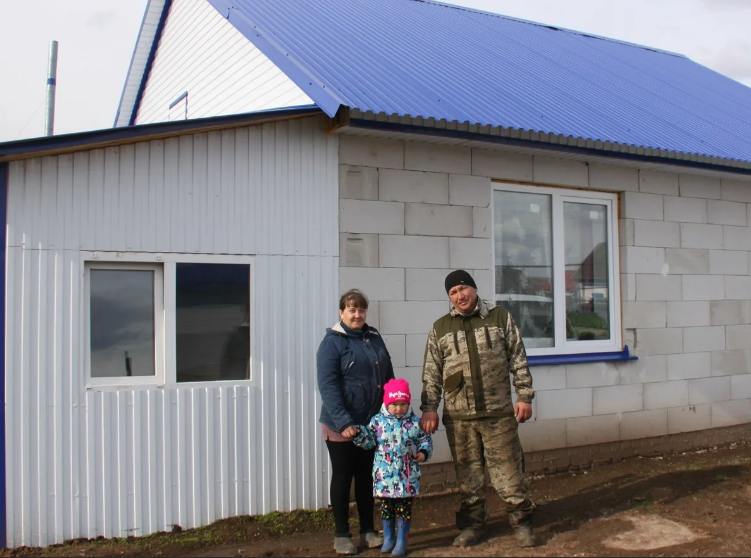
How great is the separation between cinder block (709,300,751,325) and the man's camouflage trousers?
403 cm

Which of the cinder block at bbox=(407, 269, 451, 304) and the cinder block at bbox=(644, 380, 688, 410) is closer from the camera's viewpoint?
the cinder block at bbox=(407, 269, 451, 304)

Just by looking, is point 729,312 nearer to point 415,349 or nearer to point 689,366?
point 689,366

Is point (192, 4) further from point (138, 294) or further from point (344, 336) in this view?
point (344, 336)

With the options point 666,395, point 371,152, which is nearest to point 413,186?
point 371,152

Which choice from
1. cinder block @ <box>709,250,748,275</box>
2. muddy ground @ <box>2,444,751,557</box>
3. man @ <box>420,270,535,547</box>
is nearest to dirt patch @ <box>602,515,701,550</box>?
muddy ground @ <box>2,444,751,557</box>

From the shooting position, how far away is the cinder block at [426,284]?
20.6ft

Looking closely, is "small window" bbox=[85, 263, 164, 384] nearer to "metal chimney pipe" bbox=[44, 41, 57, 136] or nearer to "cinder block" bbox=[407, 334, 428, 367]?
"cinder block" bbox=[407, 334, 428, 367]

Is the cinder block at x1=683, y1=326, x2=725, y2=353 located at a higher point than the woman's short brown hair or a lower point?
lower

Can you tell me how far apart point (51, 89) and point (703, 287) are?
13062 millimetres

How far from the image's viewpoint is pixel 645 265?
762 centimetres

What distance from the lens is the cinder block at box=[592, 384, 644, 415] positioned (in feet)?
23.7

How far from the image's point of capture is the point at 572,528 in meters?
5.45

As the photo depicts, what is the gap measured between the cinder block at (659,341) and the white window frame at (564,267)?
22cm

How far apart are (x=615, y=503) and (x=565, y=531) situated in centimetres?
88
